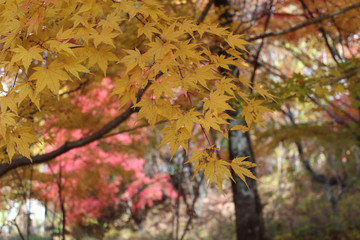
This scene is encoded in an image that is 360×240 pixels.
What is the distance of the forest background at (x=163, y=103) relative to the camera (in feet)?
4.62

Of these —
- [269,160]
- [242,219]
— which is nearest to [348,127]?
[242,219]

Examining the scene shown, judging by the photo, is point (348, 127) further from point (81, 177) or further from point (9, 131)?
point (9, 131)

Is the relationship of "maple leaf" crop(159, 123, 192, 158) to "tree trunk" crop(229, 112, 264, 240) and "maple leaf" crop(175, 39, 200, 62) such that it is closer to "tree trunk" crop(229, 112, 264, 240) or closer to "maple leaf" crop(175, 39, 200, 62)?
"maple leaf" crop(175, 39, 200, 62)

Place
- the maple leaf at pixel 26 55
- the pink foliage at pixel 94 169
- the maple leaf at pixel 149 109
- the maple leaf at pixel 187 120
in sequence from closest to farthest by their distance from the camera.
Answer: the maple leaf at pixel 26 55 → the maple leaf at pixel 187 120 → the maple leaf at pixel 149 109 → the pink foliage at pixel 94 169

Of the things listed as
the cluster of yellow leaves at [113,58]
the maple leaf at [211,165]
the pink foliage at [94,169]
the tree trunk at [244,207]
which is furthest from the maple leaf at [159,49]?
the tree trunk at [244,207]

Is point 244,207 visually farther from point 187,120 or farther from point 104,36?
point 104,36

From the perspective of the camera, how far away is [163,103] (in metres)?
1.54

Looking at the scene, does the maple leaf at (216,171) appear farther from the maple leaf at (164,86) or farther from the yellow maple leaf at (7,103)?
the yellow maple leaf at (7,103)

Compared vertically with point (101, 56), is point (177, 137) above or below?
below

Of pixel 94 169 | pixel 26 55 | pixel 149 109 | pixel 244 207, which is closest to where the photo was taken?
pixel 26 55

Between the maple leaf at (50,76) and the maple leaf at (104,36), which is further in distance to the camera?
the maple leaf at (104,36)

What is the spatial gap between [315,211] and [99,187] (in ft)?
23.4

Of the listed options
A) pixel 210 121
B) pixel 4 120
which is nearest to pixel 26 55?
pixel 4 120

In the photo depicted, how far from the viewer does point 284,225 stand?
360 inches
